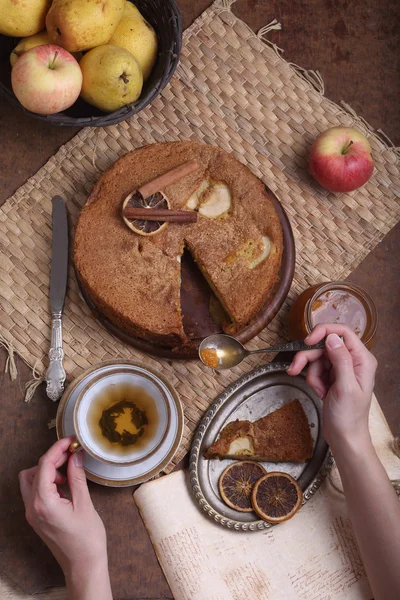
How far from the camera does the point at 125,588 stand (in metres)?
2.32

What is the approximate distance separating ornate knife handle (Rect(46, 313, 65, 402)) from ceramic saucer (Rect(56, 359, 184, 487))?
0.17ft

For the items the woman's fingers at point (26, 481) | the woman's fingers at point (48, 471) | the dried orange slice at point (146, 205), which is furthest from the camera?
the dried orange slice at point (146, 205)

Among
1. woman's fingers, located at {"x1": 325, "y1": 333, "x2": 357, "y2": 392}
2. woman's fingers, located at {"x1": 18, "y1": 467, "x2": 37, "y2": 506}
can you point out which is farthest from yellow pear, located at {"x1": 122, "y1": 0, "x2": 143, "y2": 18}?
woman's fingers, located at {"x1": 18, "y1": 467, "x2": 37, "y2": 506}

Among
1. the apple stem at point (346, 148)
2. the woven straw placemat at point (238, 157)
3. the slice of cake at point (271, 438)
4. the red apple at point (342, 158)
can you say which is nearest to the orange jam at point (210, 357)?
the woven straw placemat at point (238, 157)

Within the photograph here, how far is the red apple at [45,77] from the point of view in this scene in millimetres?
2072

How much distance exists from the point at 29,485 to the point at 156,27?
1.69m

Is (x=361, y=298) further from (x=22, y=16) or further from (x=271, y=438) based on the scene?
(x=22, y=16)

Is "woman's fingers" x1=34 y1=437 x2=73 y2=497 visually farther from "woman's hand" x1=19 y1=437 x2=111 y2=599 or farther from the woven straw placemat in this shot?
the woven straw placemat

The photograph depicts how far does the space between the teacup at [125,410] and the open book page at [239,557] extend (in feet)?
0.62

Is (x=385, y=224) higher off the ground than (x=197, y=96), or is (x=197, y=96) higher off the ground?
(x=197, y=96)

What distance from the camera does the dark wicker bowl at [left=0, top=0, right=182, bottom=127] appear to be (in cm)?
220

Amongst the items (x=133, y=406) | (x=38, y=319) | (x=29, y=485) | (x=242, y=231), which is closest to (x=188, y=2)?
(x=242, y=231)

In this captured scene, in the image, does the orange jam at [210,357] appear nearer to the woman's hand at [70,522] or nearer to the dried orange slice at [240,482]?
the dried orange slice at [240,482]

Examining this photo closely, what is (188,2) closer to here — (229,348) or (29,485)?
(229,348)
